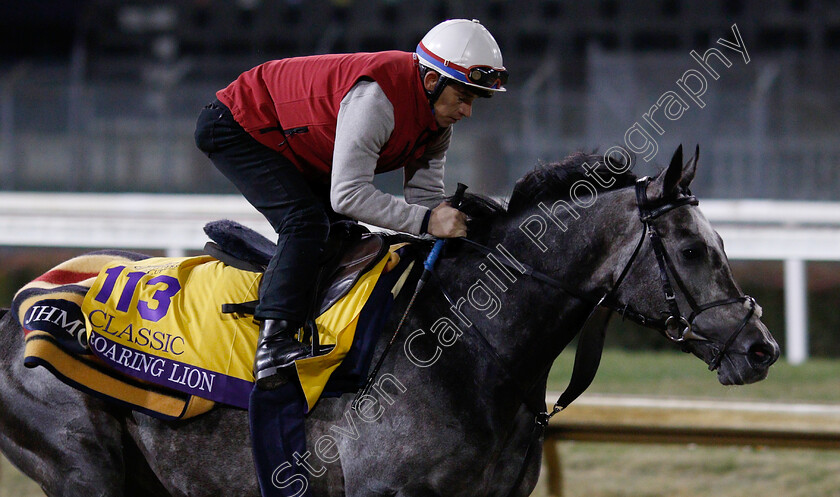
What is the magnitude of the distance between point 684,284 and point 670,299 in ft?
0.18

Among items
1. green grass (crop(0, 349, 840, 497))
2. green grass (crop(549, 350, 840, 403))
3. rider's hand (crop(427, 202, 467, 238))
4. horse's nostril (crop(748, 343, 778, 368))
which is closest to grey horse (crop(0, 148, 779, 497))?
horse's nostril (crop(748, 343, 778, 368))

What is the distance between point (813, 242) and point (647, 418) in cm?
304

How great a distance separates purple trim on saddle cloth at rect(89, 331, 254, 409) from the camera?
2.86m

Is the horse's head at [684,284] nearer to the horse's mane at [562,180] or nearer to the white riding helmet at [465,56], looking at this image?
the horse's mane at [562,180]

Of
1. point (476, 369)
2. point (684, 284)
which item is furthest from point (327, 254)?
point (684, 284)

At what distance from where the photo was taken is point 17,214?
7.38 metres

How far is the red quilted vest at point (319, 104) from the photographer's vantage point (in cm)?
286

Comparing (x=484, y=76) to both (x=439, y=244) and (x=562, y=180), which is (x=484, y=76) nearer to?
(x=562, y=180)

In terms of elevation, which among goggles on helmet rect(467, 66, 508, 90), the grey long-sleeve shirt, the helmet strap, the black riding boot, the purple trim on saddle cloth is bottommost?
the purple trim on saddle cloth

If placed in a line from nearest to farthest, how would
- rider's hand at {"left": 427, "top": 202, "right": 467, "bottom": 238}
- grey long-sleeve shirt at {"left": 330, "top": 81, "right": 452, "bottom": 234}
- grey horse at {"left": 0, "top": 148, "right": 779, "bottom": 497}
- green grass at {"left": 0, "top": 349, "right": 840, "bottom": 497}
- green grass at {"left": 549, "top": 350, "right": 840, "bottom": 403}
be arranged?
grey horse at {"left": 0, "top": 148, "right": 779, "bottom": 497}
grey long-sleeve shirt at {"left": 330, "top": 81, "right": 452, "bottom": 234}
rider's hand at {"left": 427, "top": 202, "right": 467, "bottom": 238}
green grass at {"left": 0, "top": 349, "right": 840, "bottom": 497}
green grass at {"left": 549, "top": 350, "right": 840, "bottom": 403}

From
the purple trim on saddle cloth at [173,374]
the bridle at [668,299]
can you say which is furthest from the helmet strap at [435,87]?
the purple trim on saddle cloth at [173,374]

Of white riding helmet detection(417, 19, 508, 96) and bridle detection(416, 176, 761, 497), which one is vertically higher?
white riding helmet detection(417, 19, 508, 96)

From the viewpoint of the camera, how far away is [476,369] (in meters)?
2.81

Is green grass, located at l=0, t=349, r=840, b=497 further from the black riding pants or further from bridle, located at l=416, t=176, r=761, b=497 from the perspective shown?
the black riding pants
